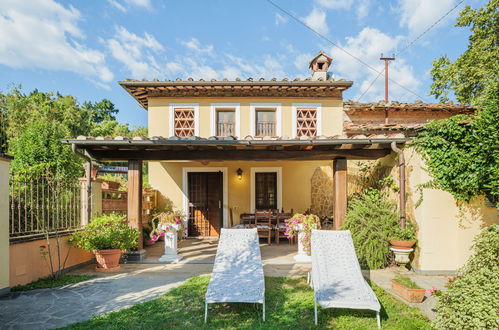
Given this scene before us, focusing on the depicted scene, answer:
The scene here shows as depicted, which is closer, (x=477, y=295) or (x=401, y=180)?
(x=477, y=295)

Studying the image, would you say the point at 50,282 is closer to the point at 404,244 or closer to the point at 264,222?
the point at 264,222

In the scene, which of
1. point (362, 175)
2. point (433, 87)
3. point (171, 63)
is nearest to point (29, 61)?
point (171, 63)

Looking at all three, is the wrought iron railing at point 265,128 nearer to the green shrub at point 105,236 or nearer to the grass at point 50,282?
the green shrub at point 105,236

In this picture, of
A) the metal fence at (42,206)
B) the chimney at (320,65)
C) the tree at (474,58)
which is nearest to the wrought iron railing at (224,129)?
the chimney at (320,65)

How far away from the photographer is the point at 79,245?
211 inches

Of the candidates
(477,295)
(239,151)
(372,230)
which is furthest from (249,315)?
(239,151)

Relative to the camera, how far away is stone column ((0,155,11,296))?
4.10 m

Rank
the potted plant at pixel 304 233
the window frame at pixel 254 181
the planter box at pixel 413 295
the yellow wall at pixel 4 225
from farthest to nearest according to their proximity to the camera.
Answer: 1. the window frame at pixel 254 181
2. the potted plant at pixel 304 233
3. the yellow wall at pixel 4 225
4. the planter box at pixel 413 295

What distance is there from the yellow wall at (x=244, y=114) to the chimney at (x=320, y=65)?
1427 mm

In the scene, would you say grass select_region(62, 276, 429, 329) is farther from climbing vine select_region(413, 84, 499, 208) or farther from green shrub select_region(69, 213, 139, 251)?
climbing vine select_region(413, 84, 499, 208)

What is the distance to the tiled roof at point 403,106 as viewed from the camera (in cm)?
932

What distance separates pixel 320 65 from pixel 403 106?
3.31m

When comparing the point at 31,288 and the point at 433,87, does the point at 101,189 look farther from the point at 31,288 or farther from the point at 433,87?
the point at 433,87

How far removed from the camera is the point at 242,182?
9.45 meters
